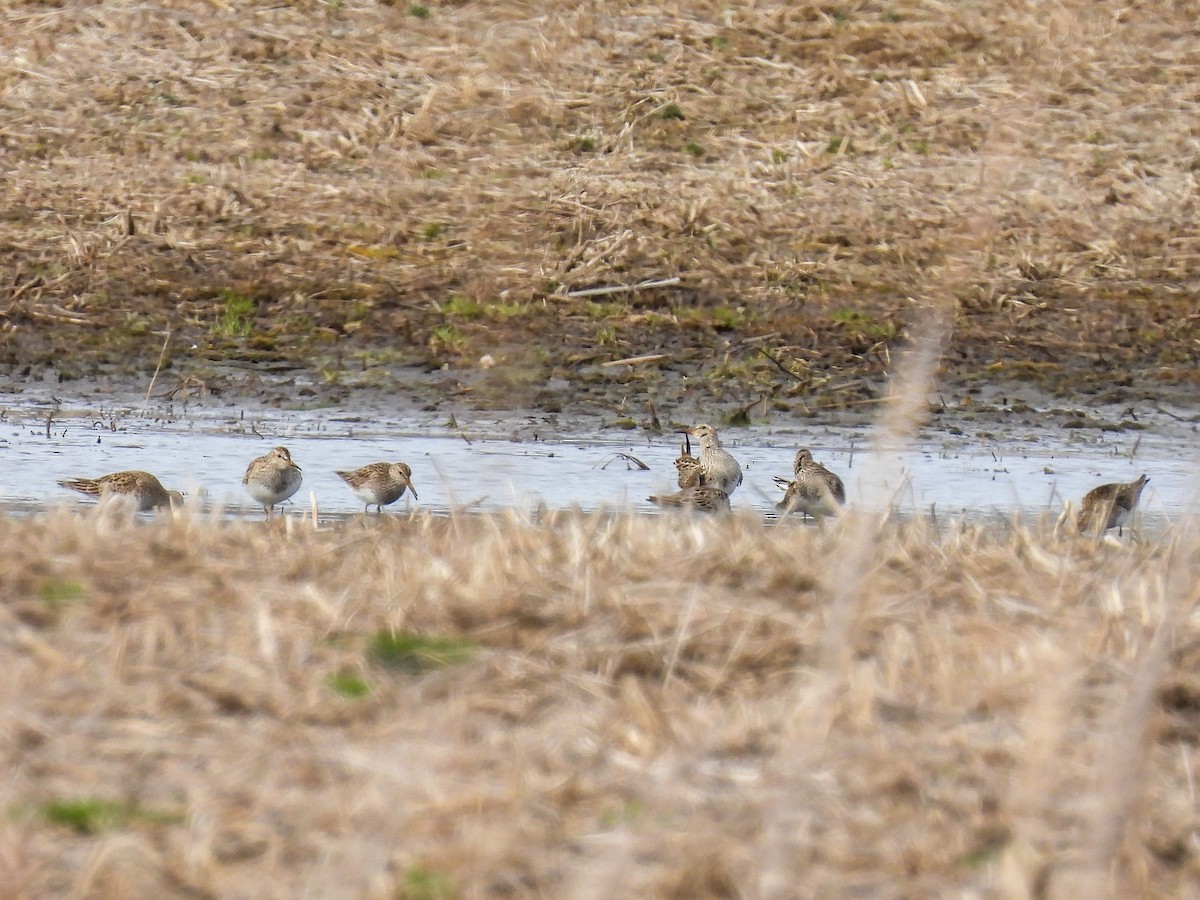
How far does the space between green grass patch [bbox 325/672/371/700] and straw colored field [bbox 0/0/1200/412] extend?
6.55 metres

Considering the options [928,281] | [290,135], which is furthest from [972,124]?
[290,135]

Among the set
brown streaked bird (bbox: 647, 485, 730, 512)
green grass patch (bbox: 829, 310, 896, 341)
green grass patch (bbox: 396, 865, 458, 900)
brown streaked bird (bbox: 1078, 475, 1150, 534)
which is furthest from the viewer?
green grass patch (bbox: 829, 310, 896, 341)

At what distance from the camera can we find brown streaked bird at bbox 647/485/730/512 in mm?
8844

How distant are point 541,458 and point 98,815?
22.9ft

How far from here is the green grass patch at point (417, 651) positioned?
4488 mm

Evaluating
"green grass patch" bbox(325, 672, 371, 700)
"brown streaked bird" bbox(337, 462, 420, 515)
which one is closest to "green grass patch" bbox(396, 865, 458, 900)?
"green grass patch" bbox(325, 672, 371, 700)

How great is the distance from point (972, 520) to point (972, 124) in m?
9.20

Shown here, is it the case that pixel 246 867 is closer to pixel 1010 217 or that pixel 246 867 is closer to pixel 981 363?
pixel 981 363

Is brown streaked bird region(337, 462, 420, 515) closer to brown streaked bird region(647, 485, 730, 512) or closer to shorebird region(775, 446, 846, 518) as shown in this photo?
brown streaked bird region(647, 485, 730, 512)

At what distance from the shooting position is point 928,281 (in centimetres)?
1429

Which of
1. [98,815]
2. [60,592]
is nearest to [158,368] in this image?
[60,592]

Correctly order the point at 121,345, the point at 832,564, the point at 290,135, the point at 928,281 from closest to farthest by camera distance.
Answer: the point at 832,564, the point at 121,345, the point at 928,281, the point at 290,135

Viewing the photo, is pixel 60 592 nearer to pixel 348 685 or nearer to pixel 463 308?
pixel 348 685

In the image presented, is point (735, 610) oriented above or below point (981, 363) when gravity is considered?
above
